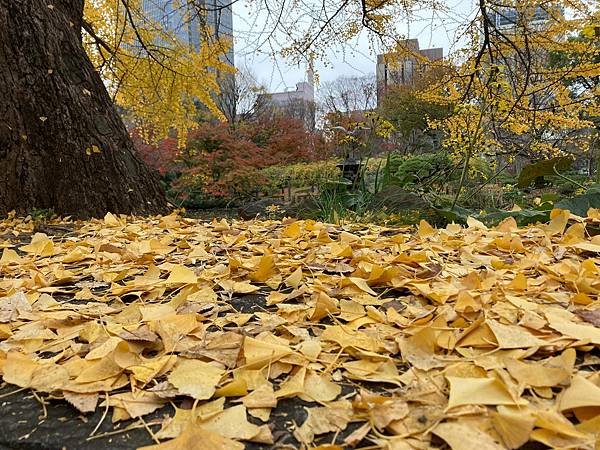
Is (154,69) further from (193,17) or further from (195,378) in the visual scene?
(195,378)

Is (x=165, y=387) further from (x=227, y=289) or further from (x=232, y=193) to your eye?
(x=232, y=193)

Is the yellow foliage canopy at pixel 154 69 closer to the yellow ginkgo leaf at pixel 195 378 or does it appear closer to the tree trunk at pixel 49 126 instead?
the tree trunk at pixel 49 126

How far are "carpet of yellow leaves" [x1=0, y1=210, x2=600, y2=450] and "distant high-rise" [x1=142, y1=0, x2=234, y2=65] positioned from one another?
2.23 metres

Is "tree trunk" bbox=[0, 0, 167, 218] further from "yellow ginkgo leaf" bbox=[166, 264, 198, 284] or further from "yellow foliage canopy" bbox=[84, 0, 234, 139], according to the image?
"yellow foliage canopy" bbox=[84, 0, 234, 139]

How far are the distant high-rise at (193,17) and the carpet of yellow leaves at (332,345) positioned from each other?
2230mm

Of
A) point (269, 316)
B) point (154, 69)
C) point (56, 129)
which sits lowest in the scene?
point (269, 316)

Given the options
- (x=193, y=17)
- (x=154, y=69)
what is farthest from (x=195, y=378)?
(x=154, y=69)

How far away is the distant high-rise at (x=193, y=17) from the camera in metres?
3.36

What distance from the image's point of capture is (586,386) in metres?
0.45

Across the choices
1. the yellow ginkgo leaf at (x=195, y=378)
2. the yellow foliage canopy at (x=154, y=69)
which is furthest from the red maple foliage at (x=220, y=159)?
the yellow ginkgo leaf at (x=195, y=378)

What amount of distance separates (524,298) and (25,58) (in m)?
2.42

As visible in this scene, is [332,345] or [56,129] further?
[56,129]

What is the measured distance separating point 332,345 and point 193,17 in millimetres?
3297

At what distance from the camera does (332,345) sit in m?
0.61
